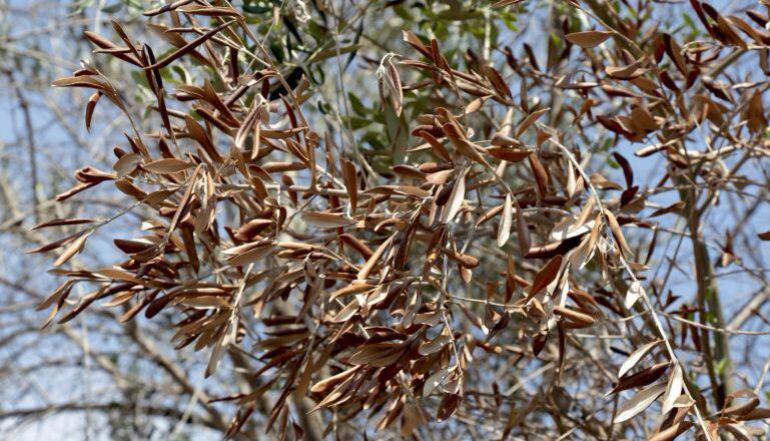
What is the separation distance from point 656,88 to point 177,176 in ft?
2.21

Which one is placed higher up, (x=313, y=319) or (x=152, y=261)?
(x=152, y=261)

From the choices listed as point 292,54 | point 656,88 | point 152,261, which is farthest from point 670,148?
point 152,261

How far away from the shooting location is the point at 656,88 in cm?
120

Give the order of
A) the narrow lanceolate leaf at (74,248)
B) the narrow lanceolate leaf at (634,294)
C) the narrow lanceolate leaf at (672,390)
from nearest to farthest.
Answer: the narrow lanceolate leaf at (672,390) < the narrow lanceolate leaf at (634,294) < the narrow lanceolate leaf at (74,248)

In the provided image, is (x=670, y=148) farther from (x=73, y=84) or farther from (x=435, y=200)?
(x=73, y=84)

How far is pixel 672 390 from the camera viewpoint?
0.86m

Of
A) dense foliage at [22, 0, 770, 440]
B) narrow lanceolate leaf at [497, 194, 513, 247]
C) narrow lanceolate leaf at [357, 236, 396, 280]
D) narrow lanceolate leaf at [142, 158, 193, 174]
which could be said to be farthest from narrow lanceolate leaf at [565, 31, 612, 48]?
narrow lanceolate leaf at [142, 158, 193, 174]

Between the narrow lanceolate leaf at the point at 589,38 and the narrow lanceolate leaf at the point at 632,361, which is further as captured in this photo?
the narrow lanceolate leaf at the point at 589,38

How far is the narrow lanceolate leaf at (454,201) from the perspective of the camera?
926 mm

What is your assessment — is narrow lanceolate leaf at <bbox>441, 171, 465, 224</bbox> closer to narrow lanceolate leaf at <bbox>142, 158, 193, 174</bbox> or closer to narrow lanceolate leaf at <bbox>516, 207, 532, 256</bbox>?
narrow lanceolate leaf at <bbox>516, 207, 532, 256</bbox>

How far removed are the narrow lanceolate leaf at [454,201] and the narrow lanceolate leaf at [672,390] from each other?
28 cm

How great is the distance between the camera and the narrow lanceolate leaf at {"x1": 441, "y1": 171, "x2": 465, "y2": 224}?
3.04 ft

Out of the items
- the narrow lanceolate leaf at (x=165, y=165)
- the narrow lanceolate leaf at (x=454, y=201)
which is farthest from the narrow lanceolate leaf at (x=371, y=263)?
the narrow lanceolate leaf at (x=165, y=165)

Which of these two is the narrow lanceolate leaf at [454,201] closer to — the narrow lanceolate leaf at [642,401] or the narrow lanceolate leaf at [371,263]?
the narrow lanceolate leaf at [371,263]
